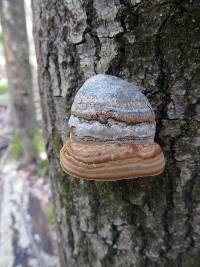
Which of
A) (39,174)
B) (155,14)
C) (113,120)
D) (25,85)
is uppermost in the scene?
(155,14)

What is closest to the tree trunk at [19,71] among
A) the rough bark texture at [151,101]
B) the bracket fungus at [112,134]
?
the rough bark texture at [151,101]

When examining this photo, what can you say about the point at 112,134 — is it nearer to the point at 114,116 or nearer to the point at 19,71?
the point at 114,116

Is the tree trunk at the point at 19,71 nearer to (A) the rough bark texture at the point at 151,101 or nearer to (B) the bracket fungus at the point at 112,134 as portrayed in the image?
(A) the rough bark texture at the point at 151,101

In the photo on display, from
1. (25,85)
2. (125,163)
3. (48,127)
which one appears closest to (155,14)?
(125,163)

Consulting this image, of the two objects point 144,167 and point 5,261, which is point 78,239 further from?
point 5,261

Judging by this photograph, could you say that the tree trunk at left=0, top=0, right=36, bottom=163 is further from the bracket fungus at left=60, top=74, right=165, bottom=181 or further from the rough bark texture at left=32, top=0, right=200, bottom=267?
the bracket fungus at left=60, top=74, right=165, bottom=181

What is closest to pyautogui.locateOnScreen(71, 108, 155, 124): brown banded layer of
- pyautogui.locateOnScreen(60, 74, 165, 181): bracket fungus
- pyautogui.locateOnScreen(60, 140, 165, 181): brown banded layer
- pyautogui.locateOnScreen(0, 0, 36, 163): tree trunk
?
pyautogui.locateOnScreen(60, 74, 165, 181): bracket fungus

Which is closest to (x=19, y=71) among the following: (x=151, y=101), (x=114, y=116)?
(x=151, y=101)
